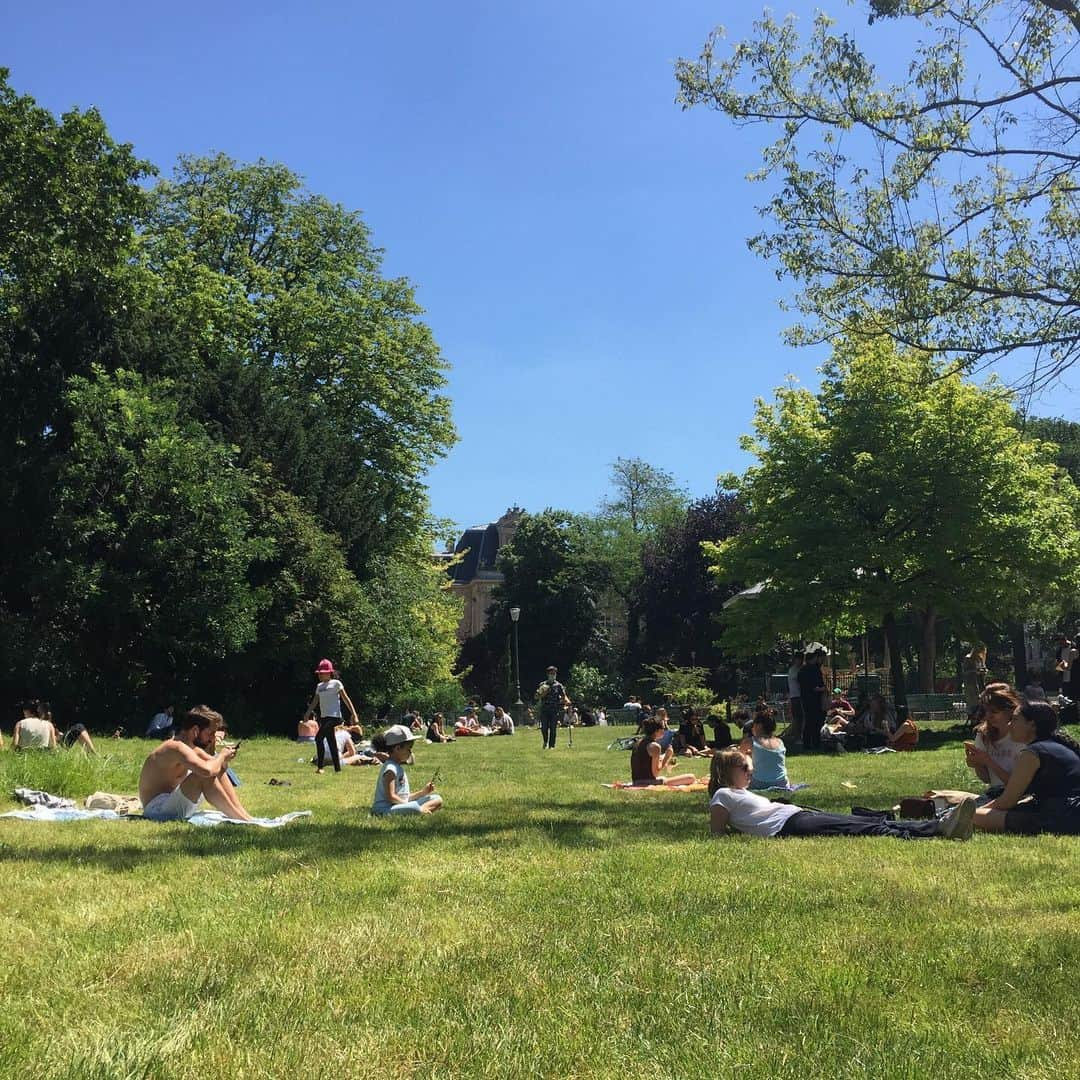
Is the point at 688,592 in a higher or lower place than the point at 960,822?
higher

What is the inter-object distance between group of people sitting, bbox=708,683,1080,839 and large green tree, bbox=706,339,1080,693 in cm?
1449

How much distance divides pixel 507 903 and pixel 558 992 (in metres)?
1.59

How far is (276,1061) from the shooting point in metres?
3.15

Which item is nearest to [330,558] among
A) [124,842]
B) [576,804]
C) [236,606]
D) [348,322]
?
[236,606]

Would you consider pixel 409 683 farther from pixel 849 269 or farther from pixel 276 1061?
pixel 276 1061

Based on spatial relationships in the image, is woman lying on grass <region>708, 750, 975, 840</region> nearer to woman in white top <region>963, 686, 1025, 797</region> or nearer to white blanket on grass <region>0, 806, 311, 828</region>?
woman in white top <region>963, 686, 1025, 797</region>

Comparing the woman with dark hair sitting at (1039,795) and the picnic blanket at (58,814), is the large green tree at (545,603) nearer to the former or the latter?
the picnic blanket at (58,814)

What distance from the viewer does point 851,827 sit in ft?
25.4

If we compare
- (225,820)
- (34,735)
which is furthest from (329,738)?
(225,820)

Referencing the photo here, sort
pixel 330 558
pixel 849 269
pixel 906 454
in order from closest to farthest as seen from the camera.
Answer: pixel 849 269, pixel 906 454, pixel 330 558

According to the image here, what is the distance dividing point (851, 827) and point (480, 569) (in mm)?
93098

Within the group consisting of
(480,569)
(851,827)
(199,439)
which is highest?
(480,569)

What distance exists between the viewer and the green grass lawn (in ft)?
10.6

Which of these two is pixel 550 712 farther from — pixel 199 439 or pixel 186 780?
pixel 186 780
